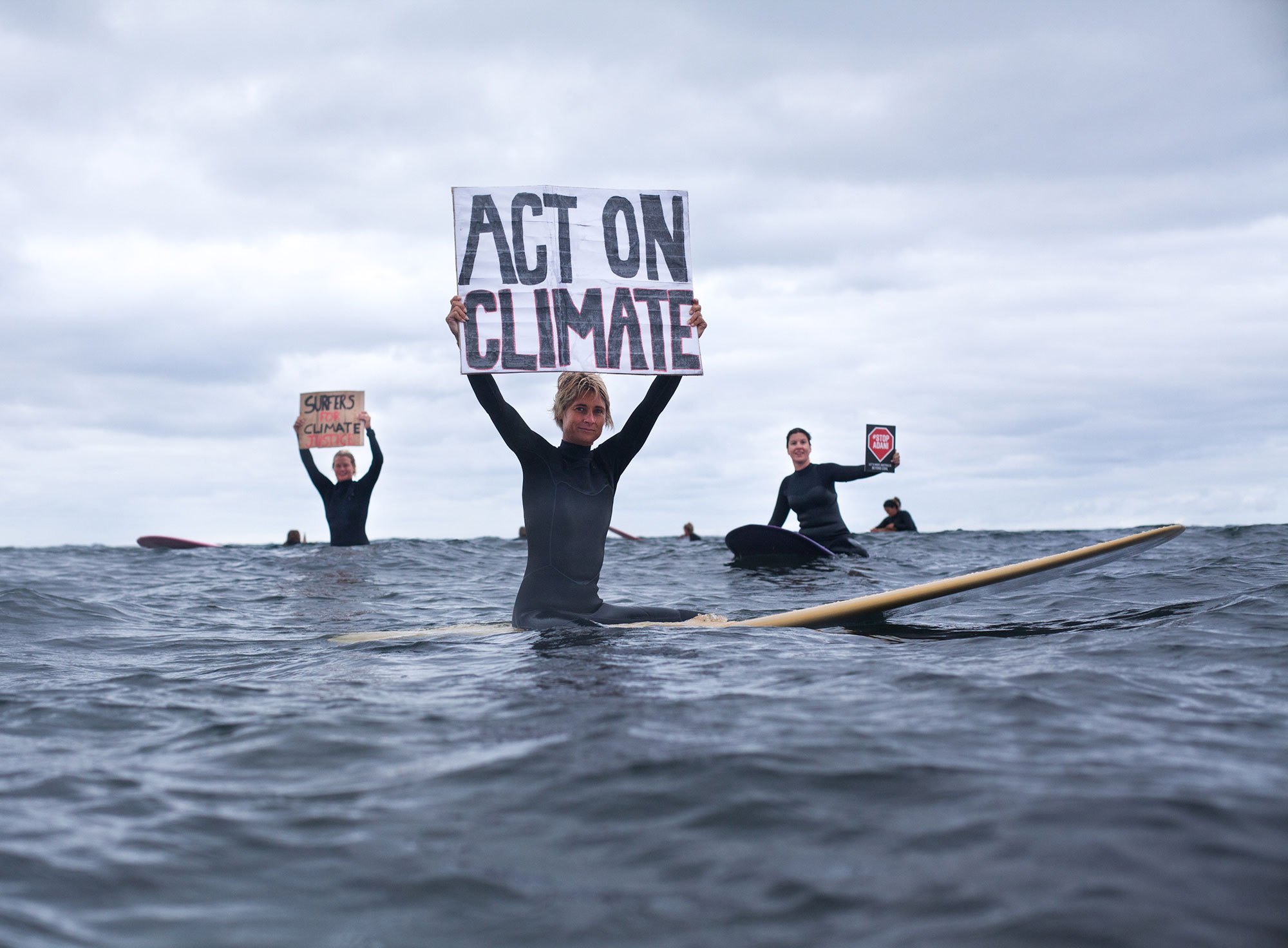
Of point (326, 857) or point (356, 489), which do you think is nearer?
point (326, 857)

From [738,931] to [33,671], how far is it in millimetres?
5497

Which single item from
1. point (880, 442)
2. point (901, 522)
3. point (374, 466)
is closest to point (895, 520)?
point (901, 522)

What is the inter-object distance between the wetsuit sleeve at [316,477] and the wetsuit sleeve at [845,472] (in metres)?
7.23

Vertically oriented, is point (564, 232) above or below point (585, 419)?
above

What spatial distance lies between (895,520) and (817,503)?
8.65 meters

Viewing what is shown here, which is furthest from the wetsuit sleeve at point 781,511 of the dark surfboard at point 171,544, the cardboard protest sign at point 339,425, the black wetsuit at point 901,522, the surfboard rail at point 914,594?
the dark surfboard at point 171,544

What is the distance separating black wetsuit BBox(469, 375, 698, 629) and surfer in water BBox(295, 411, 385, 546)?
856 cm

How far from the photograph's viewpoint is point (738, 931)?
6.73ft

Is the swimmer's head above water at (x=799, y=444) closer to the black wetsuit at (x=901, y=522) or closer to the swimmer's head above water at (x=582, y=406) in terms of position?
the swimmer's head above water at (x=582, y=406)

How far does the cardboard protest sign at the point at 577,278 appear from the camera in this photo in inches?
268

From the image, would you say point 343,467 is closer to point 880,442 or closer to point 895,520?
point 880,442

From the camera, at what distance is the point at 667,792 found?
285 centimetres

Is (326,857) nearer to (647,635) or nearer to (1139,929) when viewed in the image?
(1139,929)

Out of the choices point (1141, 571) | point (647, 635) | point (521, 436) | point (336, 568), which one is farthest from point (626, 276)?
point (336, 568)
